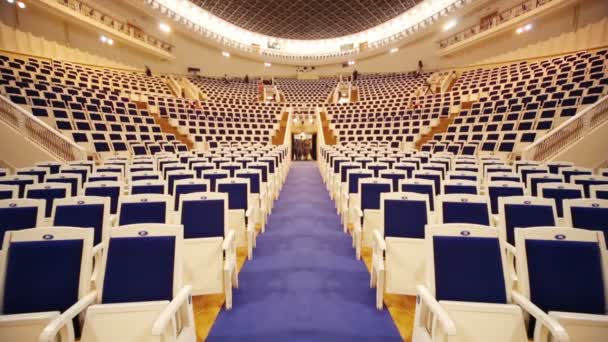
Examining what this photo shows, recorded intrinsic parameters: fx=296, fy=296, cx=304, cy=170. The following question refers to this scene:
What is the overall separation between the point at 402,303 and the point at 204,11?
22.4 m

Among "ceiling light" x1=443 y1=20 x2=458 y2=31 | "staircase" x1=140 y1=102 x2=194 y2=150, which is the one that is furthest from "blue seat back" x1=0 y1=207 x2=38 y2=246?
"ceiling light" x1=443 y1=20 x2=458 y2=31

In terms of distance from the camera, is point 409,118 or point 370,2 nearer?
point 409,118

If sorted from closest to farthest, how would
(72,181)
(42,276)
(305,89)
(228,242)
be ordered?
1. (42,276)
2. (228,242)
3. (72,181)
4. (305,89)

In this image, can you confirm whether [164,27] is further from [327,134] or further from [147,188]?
[147,188]

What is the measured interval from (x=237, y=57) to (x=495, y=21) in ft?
55.9

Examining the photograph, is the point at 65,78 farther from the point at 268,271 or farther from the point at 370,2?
the point at 370,2

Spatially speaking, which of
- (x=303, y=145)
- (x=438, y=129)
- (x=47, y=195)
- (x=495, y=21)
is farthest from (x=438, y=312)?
(x=495, y=21)

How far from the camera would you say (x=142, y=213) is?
2.53 meters

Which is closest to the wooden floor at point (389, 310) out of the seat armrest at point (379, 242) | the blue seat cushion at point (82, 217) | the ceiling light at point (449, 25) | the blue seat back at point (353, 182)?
the seat armrest at point (379, 242)

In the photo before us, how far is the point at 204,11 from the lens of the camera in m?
19.9

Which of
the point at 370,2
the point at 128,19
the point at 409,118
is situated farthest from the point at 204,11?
the point at 409,118

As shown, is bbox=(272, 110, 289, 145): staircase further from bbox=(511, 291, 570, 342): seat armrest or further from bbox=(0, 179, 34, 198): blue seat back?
bbox=(511, 291, 570, 342): seat armrest

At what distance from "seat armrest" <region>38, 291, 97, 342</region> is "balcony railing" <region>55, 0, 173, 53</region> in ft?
51.0

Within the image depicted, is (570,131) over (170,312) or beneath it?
over
